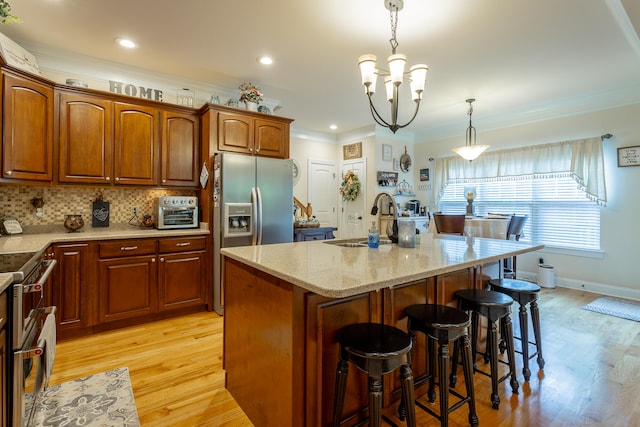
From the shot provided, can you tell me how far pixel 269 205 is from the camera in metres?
3.65

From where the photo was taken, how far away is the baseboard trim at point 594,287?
3963 mm

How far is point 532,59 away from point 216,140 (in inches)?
135

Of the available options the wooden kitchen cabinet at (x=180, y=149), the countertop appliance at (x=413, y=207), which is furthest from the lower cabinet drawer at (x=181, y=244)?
the countertop appliance at (x=413, y=207)

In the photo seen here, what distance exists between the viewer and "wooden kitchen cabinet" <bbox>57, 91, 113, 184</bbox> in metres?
2.95

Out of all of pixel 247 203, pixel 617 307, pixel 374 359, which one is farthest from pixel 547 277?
pixel 374 359

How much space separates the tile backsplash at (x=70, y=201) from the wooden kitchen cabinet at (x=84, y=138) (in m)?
0.34

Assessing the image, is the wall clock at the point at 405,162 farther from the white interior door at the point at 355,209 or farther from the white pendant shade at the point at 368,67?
the white pendant shade at the point at 368,67

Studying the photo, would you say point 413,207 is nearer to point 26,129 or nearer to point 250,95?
point 250,95

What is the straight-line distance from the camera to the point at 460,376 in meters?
2.20

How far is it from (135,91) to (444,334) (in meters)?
3.78

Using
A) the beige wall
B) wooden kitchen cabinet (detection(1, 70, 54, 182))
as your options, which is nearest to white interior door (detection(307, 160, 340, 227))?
the beige wall

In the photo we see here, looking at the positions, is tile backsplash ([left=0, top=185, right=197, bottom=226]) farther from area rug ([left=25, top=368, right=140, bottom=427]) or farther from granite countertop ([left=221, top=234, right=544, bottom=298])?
granite countertop ([left=221, top=234, right=544, bottom=298])

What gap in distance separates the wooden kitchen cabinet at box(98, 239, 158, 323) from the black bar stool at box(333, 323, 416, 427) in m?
2.44

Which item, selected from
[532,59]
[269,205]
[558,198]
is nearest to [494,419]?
[269,205]
